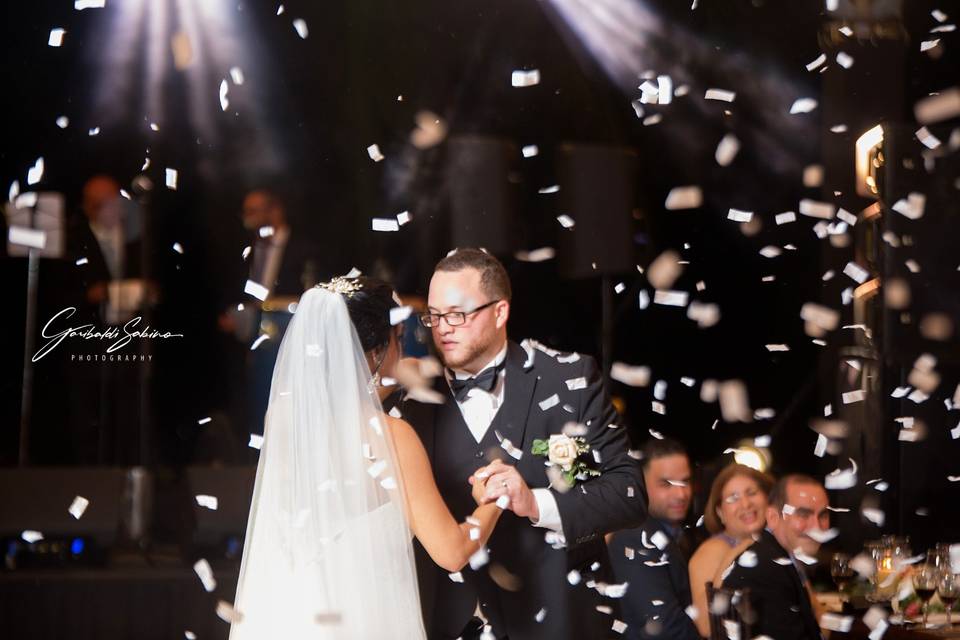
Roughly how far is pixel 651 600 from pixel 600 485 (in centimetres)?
81

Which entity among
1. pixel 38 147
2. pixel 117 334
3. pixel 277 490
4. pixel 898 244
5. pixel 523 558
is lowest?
pixel 523 558

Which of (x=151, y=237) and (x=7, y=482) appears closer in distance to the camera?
(x=7, y=482)

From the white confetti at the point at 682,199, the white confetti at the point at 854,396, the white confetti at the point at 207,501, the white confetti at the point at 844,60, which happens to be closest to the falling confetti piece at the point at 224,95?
the white confetti at the point at 207,501

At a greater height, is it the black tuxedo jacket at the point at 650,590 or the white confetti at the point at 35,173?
the white confetti at the point at 35,173

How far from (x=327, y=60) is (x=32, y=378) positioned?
2091 mm

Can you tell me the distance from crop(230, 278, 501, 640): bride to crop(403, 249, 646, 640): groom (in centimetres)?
26

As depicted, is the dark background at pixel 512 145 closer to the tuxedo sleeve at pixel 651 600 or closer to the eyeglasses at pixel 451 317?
the tuxedo sleeve at pixel 651 600

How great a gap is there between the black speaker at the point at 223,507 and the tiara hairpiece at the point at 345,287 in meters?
2.01

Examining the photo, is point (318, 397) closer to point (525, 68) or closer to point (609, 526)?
point (609, 526)

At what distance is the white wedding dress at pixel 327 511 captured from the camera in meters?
2.60

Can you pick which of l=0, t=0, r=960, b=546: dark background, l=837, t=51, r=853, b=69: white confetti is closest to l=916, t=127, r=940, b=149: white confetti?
l=0, t=0, r=960, b=546: dark background

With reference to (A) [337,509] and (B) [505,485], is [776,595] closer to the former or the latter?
(B) [505,485]

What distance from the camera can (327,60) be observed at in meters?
5.71

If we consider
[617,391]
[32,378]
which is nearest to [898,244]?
[617,391]
